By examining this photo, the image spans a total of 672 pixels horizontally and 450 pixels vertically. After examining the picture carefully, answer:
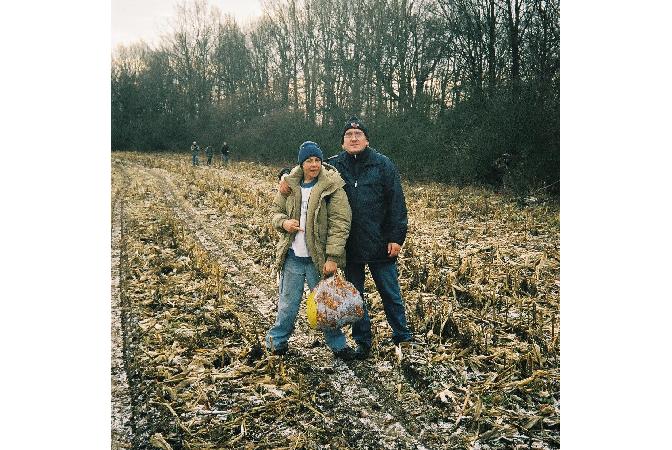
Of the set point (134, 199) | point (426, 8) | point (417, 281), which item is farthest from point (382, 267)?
point (134, 199)

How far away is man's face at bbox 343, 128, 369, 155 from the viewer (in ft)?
10.9

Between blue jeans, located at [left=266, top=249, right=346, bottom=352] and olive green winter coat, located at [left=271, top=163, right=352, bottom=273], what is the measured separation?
128 mm

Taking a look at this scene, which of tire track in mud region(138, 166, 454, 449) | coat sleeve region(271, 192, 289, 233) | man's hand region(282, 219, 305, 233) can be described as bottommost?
tire track in mud region(138, 166, 454, 449)

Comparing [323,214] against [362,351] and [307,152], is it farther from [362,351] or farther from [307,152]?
[362,351]

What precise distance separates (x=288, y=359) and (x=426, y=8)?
2985mm

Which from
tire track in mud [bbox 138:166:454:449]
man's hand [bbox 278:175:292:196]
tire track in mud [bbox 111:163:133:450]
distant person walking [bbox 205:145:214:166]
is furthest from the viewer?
distant person walking [bbox 205:145:214:166]

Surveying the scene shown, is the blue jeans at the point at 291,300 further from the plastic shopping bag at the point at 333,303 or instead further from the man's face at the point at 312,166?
the man's face at the point at 312,166

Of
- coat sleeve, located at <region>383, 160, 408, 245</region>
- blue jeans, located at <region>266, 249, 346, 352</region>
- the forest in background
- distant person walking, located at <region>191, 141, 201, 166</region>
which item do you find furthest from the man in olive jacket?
distant person walking, located at <region>191, 141, 201, 166</region>

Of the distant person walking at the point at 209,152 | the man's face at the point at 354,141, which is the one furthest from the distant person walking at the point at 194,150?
the man's face at the point at 354,141

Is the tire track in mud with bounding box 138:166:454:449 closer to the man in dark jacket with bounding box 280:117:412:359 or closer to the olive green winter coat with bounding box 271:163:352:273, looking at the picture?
the man in dark jacket with bounding box 280:117:412:359

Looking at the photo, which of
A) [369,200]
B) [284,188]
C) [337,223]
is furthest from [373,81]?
[337,223]

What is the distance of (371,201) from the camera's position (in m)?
3.38

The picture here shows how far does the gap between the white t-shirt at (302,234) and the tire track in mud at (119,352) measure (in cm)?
135
